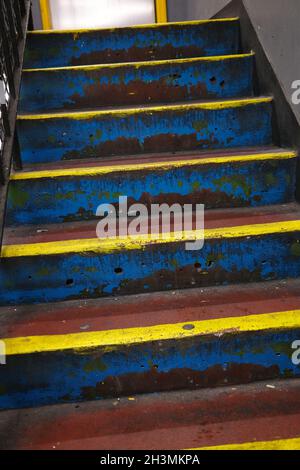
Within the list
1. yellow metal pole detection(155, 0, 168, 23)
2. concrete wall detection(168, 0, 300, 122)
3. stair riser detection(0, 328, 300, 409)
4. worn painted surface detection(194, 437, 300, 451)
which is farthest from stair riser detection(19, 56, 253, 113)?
yellow metal pole detection(155, 0, 168, 23)

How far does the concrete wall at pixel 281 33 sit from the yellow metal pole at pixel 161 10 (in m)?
2.90

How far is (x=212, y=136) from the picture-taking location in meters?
2.03

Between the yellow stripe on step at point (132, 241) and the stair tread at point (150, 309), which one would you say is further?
the yellow stripe on step at point (132, 241)

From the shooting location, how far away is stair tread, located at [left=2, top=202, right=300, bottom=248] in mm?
1612

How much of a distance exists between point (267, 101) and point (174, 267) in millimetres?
982

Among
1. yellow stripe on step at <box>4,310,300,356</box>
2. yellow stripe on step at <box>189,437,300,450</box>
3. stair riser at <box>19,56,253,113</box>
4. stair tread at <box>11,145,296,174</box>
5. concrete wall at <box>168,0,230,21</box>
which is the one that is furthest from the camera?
concrete wall at <box>168,0,230,21</box>

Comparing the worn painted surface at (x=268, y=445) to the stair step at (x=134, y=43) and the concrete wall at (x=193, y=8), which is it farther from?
the concrete wall at (x=193, y=8)

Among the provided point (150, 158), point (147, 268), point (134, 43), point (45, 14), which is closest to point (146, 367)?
point (147, 268)

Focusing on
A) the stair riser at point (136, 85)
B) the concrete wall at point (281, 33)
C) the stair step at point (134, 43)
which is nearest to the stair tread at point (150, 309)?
the concrete wall at point (281, 33)

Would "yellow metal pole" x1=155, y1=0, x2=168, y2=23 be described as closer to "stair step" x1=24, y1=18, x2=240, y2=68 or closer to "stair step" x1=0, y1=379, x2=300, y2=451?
"stair step" x1=24, y1=18, x2=240, y2=68

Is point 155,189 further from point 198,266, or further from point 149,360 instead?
point 149,360

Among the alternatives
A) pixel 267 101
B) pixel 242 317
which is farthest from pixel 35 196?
pixel 267 101

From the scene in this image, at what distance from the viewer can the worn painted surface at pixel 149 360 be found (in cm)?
127

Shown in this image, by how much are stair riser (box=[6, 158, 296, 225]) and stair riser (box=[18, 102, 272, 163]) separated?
0.32 m
